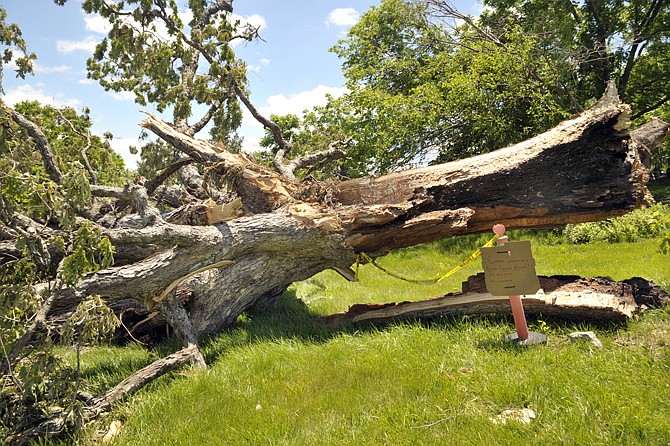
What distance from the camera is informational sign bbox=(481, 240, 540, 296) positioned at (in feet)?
13.7

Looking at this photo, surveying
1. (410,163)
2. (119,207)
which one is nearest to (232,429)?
(119,207)

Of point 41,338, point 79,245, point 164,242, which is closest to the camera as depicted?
point 79,245

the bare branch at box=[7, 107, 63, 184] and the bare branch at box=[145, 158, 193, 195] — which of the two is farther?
the bare branch at box=[145, 158, 193, 195]

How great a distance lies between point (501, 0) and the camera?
20.3 m

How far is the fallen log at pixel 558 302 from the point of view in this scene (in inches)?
185

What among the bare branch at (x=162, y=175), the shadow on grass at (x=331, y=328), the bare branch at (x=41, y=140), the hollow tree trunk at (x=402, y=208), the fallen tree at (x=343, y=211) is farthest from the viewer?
the bare branch at (x=162, y=175)

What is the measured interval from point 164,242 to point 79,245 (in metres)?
1.50

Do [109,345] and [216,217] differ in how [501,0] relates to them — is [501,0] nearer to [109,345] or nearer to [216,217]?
[216,217]

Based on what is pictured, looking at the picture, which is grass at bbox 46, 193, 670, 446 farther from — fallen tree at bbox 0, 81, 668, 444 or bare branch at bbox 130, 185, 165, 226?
bare branch at bbox 130, 185, 165, 226

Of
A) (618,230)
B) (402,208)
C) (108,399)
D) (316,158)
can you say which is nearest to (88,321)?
(108,399)

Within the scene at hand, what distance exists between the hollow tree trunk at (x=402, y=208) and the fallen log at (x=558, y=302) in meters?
0.75

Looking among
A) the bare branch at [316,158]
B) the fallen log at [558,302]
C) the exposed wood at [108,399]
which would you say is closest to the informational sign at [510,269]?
the fallen log at [558,302]

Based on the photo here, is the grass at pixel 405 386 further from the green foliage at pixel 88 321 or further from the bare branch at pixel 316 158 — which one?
the bare branch at pixel 316 158

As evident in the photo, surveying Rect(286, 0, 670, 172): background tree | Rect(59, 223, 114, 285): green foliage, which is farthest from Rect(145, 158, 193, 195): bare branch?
Rect(286, 0, 670, 172): background tree
